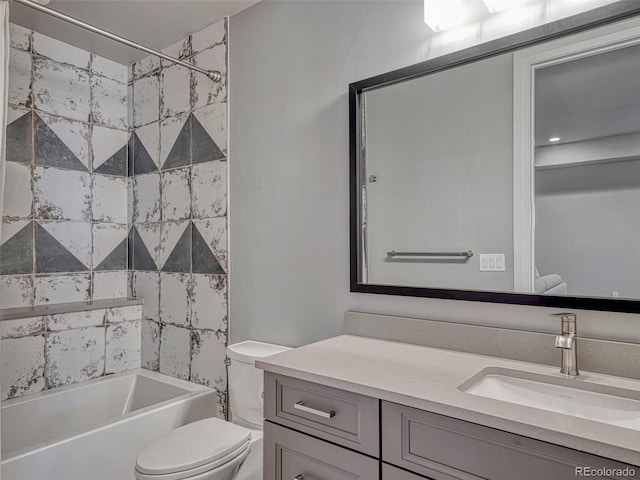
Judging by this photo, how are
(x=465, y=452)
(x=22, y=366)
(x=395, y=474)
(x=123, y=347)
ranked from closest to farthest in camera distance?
1. (x=465, y=452)
2. (x=395, y=474)
3. (x=22, y=366)
4. (x=123, y=347)

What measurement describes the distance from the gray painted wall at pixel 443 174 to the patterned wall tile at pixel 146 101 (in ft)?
5.38

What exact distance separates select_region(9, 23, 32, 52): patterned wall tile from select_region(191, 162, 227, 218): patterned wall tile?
1.18 meters

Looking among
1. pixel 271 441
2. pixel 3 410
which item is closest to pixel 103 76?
pixel 3 410

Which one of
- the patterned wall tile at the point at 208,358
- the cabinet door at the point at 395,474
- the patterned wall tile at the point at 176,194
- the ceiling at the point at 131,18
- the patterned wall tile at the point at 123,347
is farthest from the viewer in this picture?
the patterned wall tile at the point at 123,347

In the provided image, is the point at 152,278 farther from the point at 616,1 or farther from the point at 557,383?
the point at 616,1

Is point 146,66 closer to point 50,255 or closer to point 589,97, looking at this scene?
point 50,255

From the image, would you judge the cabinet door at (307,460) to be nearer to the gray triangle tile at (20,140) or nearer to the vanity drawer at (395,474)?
the vanity drawer at (395,474)

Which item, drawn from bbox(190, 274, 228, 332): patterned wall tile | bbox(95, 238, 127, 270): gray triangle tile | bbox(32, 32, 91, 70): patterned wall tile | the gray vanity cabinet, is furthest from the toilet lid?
bbox(32, 32, 91, 70): patterned wall tile

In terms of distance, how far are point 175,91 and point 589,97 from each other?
2231mm

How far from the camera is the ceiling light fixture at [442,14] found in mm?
1466

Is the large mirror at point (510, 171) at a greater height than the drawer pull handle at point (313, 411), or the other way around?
the large mirror at point (510, 171)

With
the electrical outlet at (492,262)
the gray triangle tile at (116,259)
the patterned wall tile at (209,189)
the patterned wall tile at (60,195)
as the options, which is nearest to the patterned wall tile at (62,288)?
the gray triangle tile at (116,259)

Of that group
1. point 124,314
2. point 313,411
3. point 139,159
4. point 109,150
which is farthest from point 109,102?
point 313,411

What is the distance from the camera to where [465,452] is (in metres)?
0.90
